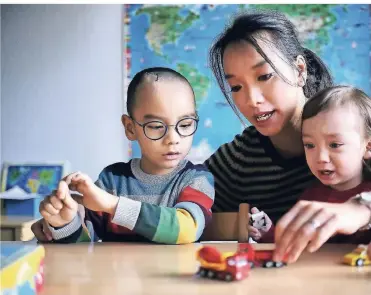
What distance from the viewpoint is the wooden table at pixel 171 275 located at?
1.22 feet

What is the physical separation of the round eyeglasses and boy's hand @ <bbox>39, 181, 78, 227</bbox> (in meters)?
0.13

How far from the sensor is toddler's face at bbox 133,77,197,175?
630 millimetres

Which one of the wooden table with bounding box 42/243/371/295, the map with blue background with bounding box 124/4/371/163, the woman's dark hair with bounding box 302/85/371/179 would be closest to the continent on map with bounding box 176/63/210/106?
the map with blue background with bounding box 124/4/371/163

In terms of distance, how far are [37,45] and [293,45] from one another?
0.49m

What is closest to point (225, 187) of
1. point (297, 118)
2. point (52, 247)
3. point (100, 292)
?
point (297, 118)

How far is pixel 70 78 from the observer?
990mm

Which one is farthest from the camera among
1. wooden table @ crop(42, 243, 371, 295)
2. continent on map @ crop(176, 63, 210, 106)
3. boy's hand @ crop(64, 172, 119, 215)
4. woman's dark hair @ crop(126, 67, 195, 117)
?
continent on map @ crop(176, 63, 210, 106)

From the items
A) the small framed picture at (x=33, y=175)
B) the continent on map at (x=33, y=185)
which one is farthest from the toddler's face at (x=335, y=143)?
the continent on map at (x=33, y=185)

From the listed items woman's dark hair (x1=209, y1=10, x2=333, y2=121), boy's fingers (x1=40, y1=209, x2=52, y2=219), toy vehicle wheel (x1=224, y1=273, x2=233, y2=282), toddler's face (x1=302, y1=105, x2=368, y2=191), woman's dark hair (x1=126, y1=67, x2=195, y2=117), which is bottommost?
Result: toy vehicle wheel (x1=224, y1=273, x2=233, y2=282)

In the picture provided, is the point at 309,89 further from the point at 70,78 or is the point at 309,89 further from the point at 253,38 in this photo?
the point at 70,78

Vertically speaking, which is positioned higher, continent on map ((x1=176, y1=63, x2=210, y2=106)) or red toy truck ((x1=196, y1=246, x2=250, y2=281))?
continent on map ((x1=176, y1=63, x2=210, y2=106))

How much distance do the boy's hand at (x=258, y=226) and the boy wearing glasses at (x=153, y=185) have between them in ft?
0.19

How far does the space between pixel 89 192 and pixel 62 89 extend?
454 millimetres

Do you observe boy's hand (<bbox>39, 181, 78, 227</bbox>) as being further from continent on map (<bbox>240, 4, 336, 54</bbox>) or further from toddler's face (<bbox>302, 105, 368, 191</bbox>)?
continent on map (<bbox>240, 4, 336, 54</bbox>)
